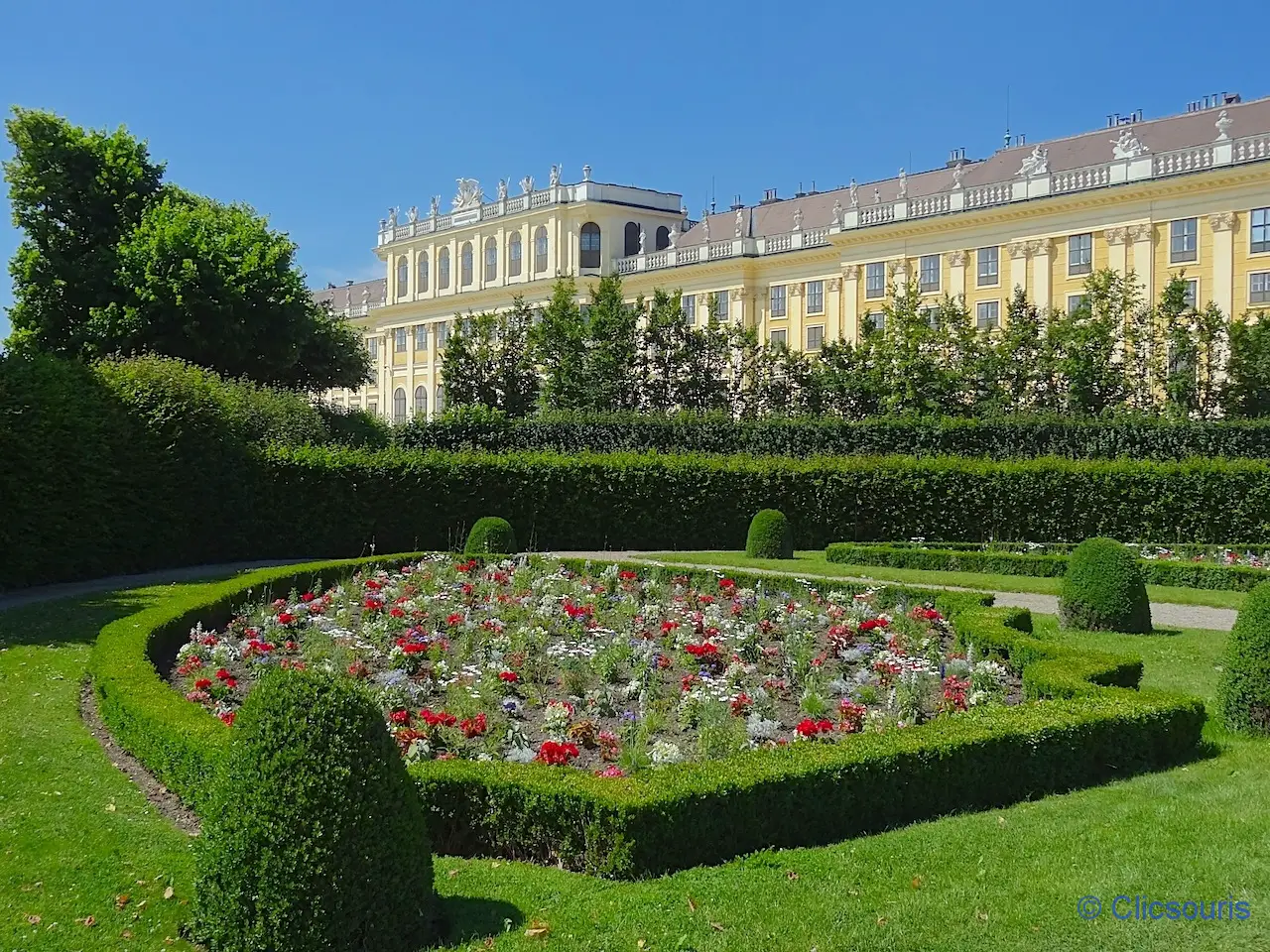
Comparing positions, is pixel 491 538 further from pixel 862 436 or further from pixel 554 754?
pixel 862 436

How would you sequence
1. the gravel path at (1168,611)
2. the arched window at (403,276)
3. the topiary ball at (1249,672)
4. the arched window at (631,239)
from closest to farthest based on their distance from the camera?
the topiary ball at (1249,672), the gravel path at (1168,611), the arched window at (631,239), the arched window at (403,276)

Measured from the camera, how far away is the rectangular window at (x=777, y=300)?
50719 mm

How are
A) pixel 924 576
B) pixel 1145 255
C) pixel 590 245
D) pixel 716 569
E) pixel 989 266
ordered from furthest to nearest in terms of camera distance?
pixel 590 245 < pixel 989 266 < pixel 1145 255 < pixel 924 576 < pixel 716 569

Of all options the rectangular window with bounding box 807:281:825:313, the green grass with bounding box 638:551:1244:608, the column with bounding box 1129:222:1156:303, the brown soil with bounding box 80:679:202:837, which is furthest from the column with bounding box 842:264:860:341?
the brown soil with bounding box 80:679:202:837

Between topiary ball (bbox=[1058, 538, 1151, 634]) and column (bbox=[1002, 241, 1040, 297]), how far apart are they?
30.6 meters

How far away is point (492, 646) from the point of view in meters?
9.66

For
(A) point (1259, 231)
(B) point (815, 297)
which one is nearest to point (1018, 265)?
(A) point (1259, 231)

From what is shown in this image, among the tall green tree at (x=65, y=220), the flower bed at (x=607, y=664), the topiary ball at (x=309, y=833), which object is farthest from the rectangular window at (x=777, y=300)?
the topiary ball at (x=309, y=833)

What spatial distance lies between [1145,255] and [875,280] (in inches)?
436

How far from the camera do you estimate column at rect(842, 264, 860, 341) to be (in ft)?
153

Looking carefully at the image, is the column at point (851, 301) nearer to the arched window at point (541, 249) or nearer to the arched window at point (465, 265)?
the arched window at point (541, 249)

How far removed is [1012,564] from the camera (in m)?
17.8

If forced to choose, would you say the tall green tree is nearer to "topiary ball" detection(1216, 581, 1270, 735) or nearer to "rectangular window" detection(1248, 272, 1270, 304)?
"topiary ball" detection(1216, 581, 1270, 735)

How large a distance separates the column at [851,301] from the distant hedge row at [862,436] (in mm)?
15979
